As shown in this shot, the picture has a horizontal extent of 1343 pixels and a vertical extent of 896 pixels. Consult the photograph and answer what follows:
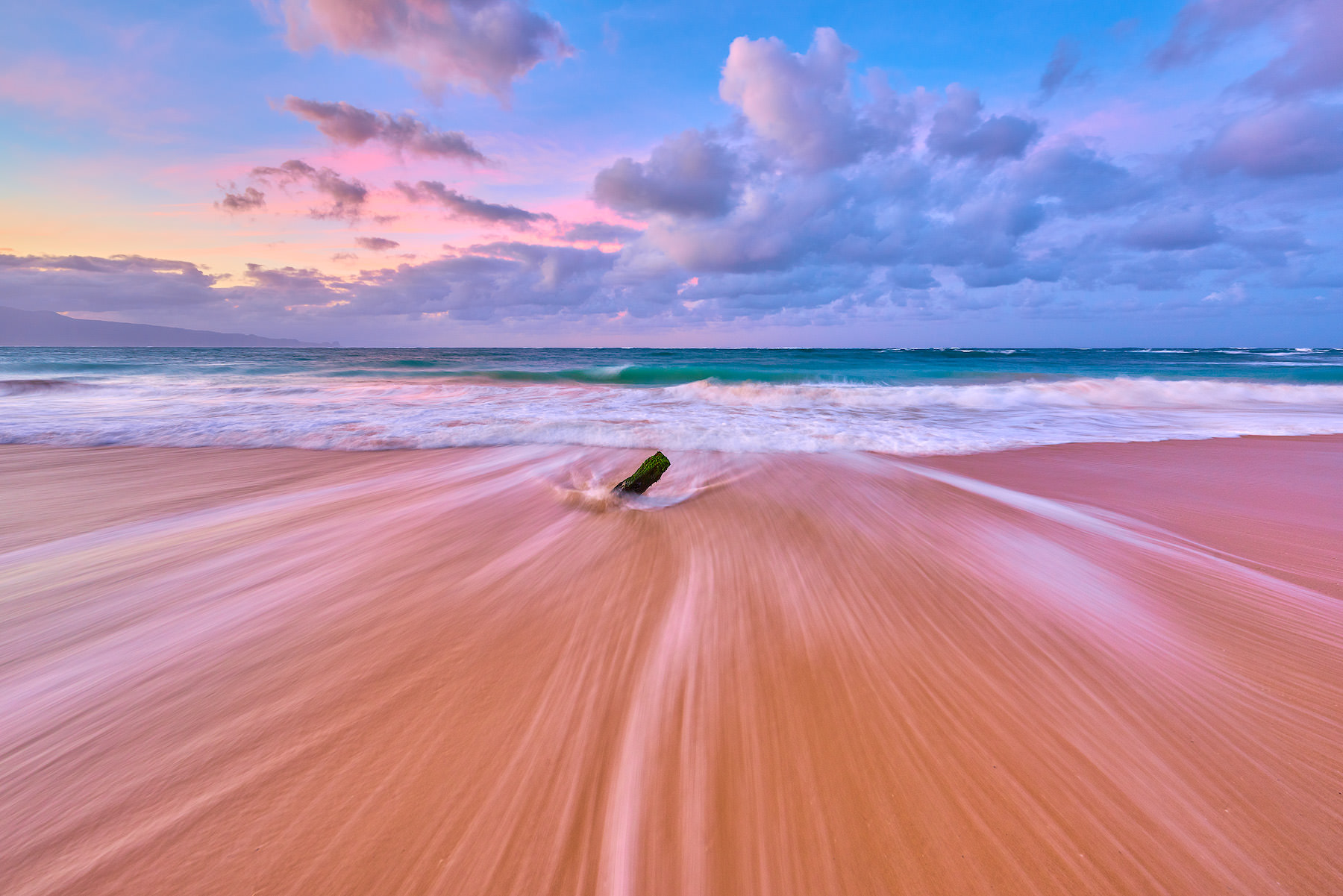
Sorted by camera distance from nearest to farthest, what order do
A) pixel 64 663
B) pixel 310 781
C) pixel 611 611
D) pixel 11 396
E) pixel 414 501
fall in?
1. pixel 310 781
2. pixel 64 663
3. pixel 611 611
4. pixel 414 501
5. pixel 11 396

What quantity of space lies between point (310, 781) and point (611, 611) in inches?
42.7

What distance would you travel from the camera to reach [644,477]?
3.54 meters

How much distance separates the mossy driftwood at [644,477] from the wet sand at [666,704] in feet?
1.33

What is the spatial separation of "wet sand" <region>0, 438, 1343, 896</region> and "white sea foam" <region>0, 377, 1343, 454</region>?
2723 mm

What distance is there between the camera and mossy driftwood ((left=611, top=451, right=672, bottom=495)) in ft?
11.5

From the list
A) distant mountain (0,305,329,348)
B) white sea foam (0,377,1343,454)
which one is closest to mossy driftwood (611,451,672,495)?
white sea foam (0,377,1343,454)

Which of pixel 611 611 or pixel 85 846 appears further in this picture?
pixel 611 611

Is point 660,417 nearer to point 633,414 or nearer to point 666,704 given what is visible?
point 633,414

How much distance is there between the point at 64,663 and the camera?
1723 mm

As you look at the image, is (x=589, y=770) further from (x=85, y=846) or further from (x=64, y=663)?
(x=64, y=663)

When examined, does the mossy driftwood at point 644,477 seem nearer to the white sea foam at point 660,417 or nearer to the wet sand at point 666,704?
the wet sand at point 666,704

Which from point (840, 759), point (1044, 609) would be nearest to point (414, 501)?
point (840, 759)

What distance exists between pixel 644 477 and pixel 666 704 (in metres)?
2.11

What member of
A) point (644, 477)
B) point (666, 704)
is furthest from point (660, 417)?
point (666, 704)
